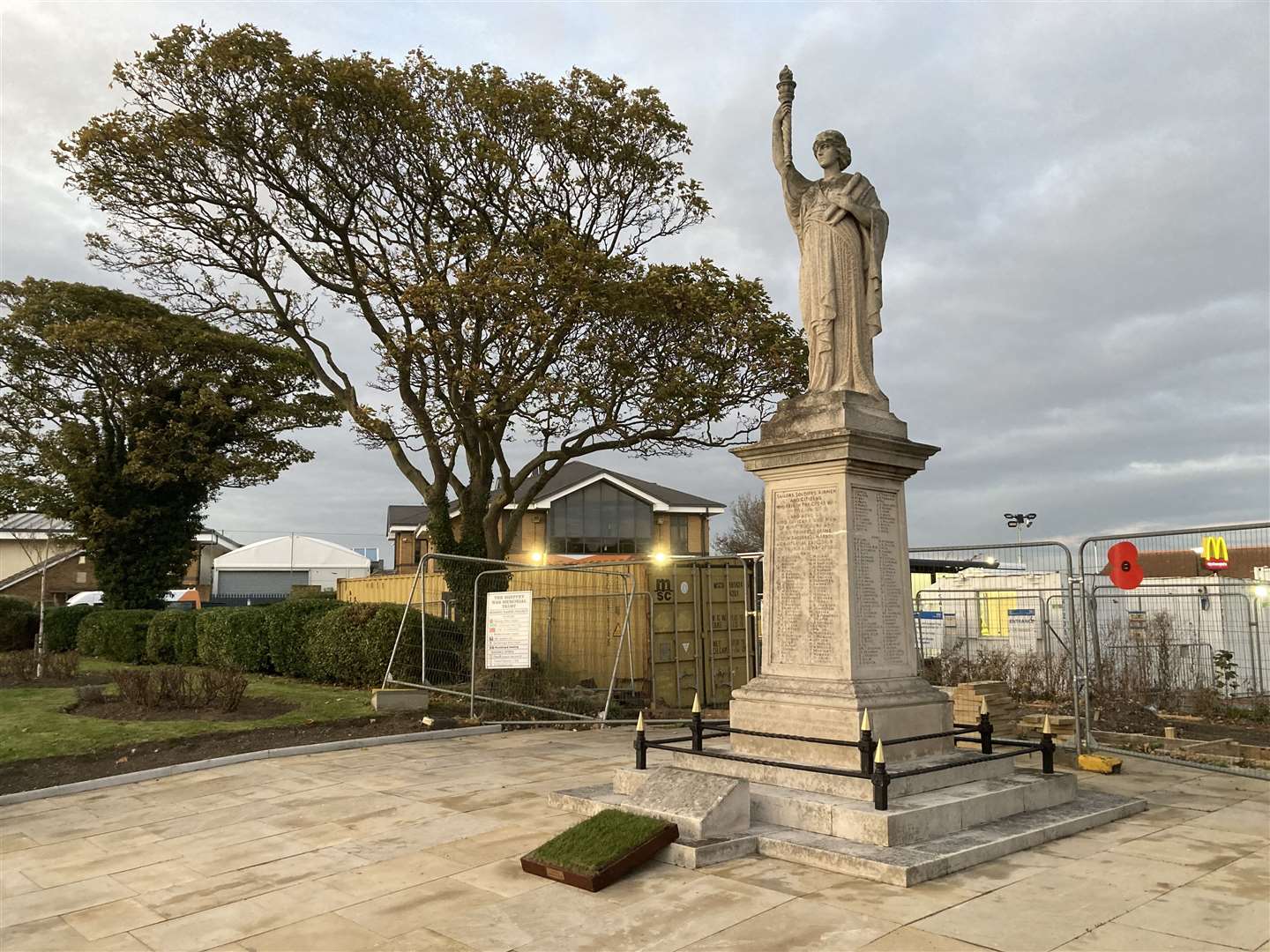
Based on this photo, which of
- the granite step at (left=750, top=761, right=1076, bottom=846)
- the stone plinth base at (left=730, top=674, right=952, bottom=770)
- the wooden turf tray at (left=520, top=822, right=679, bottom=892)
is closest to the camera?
the wooden turf tray at (left=520, top=822, right=679, bottom=892)

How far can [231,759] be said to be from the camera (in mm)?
10070

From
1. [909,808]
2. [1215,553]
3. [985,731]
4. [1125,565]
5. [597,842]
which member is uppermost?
[1215,553]

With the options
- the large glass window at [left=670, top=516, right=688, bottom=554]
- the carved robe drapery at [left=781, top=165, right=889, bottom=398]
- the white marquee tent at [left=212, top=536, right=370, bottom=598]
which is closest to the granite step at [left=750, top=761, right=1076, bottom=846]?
the carved robe drapery at [left=781, top=165, right=889, bottom=398]

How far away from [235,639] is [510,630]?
35.8ft

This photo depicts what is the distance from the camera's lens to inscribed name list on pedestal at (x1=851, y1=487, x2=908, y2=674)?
24.1ft

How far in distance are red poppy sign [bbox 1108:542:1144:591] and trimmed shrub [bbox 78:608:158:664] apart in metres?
25.1

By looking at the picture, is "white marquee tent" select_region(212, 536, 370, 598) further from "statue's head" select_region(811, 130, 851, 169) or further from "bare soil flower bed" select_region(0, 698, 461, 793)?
"statue's head" select_region(811, 130, 851, 169)

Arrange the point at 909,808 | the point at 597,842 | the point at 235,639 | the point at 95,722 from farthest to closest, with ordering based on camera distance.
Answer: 1. the point at 235,639
2. the point at 95,722
3. the point at 909,808
4. the point at 597,842

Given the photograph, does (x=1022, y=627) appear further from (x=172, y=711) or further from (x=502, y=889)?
(x=172, y=711)

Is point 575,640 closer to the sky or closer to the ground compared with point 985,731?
closer to the sky

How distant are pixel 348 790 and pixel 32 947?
3.86 meters

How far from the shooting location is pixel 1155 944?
4438mm

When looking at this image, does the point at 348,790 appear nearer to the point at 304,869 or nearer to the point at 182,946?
the point at 304,869

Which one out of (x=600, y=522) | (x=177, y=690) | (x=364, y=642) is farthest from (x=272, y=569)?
(x=177, y=690)
